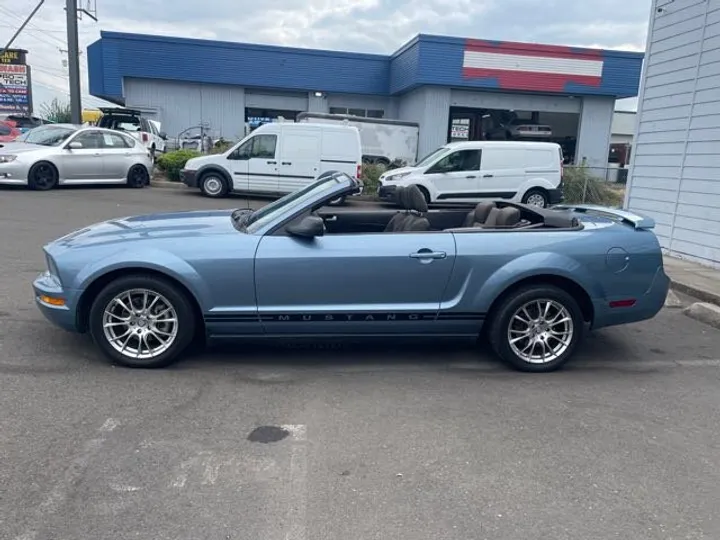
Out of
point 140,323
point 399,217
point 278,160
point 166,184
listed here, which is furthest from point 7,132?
point 399,217

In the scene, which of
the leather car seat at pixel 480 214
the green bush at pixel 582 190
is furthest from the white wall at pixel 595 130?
the leather car seat at pixel 480 214

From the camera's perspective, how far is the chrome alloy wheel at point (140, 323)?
4309 mm

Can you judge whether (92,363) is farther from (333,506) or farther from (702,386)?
(702,386)

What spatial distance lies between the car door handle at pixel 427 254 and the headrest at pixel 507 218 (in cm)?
77

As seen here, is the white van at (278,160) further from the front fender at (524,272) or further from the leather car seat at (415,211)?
the front fender at (524,272)

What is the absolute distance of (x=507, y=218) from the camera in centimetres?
494

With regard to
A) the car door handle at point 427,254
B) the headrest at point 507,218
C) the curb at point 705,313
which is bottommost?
the curb at point 705,313

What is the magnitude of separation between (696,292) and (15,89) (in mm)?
45381

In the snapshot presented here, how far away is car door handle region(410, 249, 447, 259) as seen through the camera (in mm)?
4438

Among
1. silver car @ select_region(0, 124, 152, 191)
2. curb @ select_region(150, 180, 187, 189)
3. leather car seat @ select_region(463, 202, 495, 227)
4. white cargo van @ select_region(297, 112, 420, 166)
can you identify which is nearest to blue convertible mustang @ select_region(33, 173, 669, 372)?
leather car seat @ select_region(463, 202, 495, 227)

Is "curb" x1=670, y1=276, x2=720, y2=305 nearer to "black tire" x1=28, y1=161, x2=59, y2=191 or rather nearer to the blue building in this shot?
"black tire" x1=28, y1=161, x2=59, y2=191

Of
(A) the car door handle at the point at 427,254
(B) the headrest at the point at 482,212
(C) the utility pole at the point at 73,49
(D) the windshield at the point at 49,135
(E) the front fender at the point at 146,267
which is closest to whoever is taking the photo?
(E) the front fender at the point at 146,267

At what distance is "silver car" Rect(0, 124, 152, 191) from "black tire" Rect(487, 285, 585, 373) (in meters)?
13.1

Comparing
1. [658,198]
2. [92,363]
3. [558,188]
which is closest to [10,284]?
[92,363]
